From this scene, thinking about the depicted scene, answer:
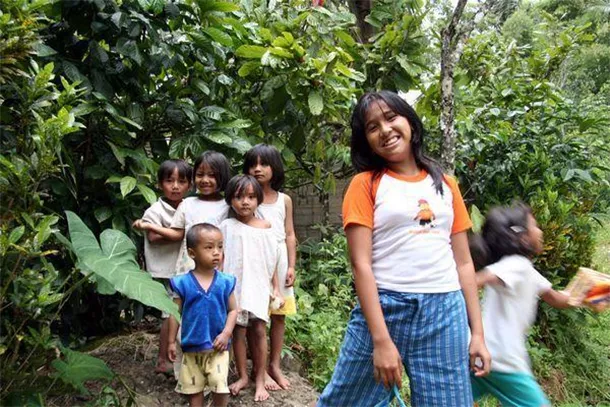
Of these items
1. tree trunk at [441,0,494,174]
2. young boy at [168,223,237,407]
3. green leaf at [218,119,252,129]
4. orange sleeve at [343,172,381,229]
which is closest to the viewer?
orange sleeve at [343,172,381,229]

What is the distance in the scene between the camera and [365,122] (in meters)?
1.90

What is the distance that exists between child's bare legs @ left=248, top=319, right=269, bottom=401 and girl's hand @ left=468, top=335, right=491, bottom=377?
132 centimetres

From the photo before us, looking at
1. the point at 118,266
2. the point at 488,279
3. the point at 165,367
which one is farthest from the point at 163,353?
the point at 488,279

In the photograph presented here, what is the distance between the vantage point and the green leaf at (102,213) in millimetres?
3159

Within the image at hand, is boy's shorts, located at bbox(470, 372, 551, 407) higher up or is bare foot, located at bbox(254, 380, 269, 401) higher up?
boy's shorts, located at bbox(470, 372, 551, 407)

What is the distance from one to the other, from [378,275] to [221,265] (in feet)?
4.07

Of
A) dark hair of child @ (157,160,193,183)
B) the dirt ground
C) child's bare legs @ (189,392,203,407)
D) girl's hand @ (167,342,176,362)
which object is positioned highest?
dark hair of child @ (157,160,193,183)

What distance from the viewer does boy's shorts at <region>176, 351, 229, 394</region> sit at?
101 inches

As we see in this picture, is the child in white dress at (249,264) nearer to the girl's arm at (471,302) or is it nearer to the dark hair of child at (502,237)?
the dark hair of child at (502,237)

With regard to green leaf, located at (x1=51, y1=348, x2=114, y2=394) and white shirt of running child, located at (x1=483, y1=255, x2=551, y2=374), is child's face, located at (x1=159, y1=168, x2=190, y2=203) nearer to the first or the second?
green leaf, located at (x1=51, y1=348, x2=114, y2=394)

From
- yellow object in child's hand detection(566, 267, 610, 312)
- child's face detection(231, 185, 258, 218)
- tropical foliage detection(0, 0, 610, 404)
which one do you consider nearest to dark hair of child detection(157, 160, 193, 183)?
tropical foliage detection(0, 0, 610, 404)

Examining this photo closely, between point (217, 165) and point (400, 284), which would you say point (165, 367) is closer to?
point (217, 165)

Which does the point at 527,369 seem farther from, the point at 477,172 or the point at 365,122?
the point at 477,172

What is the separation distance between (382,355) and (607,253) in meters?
7.82
